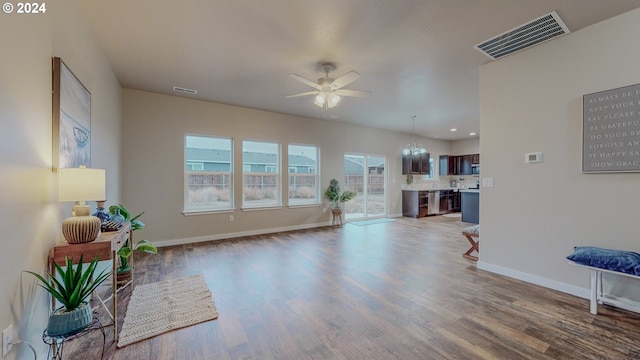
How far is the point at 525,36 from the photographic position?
2689mm

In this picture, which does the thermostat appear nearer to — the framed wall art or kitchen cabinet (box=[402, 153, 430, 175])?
the framed wall art

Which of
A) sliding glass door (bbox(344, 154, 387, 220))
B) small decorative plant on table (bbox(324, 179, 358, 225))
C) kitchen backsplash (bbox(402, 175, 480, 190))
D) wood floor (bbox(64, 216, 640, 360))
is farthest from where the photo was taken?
kitchen backsplash (bbox(402, 175, 480, 190))

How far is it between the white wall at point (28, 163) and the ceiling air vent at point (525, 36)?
3.86 m

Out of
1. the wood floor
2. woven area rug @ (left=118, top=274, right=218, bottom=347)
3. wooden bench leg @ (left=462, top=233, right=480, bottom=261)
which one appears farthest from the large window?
wooden bench leg @ (left=462, top=233, right=480, bottom=261)

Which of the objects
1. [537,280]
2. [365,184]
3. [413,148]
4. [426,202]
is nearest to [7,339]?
[537,280]

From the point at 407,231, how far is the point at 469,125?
374 cm

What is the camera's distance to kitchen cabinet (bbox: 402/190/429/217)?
795 centimetres

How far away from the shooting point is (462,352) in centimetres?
180

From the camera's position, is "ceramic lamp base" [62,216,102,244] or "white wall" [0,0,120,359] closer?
"white wall" [0,0,120,359]

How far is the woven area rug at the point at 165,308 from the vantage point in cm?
209

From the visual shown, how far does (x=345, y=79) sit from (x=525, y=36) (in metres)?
1.93

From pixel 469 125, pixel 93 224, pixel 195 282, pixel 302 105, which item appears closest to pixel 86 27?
pixel 93 224

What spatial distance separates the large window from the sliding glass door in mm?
3241

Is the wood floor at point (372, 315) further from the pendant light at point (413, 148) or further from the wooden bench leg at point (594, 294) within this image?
the pendant light at point (413, 148)
